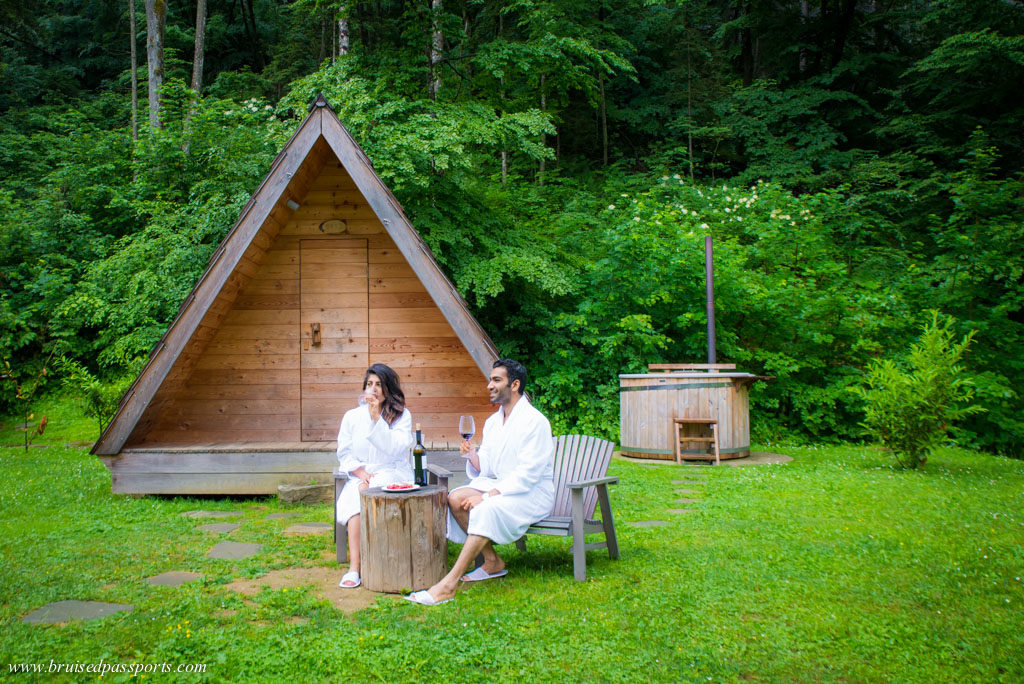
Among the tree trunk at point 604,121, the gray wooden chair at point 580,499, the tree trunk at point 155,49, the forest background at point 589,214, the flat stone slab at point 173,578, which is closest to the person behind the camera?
the flat stone slab at point 173,578

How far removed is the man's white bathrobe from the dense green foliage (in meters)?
5.06

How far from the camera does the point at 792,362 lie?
35.5 ft

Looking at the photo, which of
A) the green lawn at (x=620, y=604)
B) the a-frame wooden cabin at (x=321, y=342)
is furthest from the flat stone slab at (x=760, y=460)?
the a-frame wooden cabin at (x=321, y=342)

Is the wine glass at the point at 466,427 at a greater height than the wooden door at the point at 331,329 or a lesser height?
lesser

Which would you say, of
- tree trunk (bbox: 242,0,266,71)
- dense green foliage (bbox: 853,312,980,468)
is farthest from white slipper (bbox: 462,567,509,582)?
tree trunk (bbox: 242,0,266,71)

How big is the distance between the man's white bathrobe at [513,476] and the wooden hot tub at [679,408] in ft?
15.8

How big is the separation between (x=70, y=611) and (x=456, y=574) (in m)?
1.98

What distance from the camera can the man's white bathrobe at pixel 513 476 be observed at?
3.95m

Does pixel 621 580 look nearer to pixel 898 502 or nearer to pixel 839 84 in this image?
pixel 898 502

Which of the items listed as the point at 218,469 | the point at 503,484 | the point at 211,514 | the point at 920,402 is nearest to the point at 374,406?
the point at 503,484

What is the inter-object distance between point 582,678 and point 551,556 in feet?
6.12

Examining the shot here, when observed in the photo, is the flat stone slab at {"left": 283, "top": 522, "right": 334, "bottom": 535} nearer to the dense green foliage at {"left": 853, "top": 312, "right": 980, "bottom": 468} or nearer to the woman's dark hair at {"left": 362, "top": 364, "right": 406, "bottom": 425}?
the woman's dark hair at {"left": 362, "top": 364, "right": 406, "bottom": 425}

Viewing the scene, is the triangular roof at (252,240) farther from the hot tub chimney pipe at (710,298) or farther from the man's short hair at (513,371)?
the hot tub chimney pipe at (710,298)

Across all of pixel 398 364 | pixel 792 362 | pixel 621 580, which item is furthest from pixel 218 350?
pixel 792 362
